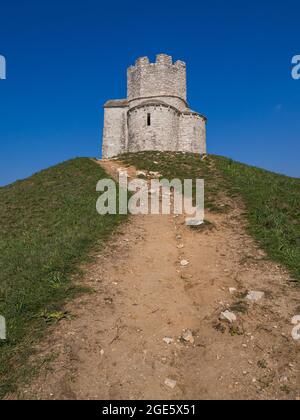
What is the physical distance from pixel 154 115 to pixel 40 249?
3196cm

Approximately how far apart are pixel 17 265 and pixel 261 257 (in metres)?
8.29

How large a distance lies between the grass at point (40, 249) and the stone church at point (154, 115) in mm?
19000

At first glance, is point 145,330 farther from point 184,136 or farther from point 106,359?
point 184,136

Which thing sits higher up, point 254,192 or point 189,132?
point 189,132

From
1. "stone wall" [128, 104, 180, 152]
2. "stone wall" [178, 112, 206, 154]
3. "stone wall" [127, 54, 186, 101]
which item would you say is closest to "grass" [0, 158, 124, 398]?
"stone wall" [128, 104, 180, 152]

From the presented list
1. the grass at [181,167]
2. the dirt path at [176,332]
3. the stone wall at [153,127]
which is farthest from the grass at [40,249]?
the stone wall at [153,127]

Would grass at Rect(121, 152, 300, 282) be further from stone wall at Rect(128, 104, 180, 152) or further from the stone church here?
the stone church

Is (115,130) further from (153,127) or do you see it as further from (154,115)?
(154,115)

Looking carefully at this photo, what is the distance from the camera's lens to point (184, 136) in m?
45.0

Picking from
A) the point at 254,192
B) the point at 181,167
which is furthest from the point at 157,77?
the point at 254,192

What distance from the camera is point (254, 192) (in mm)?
18641

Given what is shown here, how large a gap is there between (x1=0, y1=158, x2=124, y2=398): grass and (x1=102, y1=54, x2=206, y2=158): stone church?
1900cm

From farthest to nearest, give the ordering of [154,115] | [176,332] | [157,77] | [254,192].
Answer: [157,77] → [154,115] → [254,192] → [176,332]

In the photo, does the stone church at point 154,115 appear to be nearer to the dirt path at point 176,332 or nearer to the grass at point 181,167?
the grass at point 181,167
